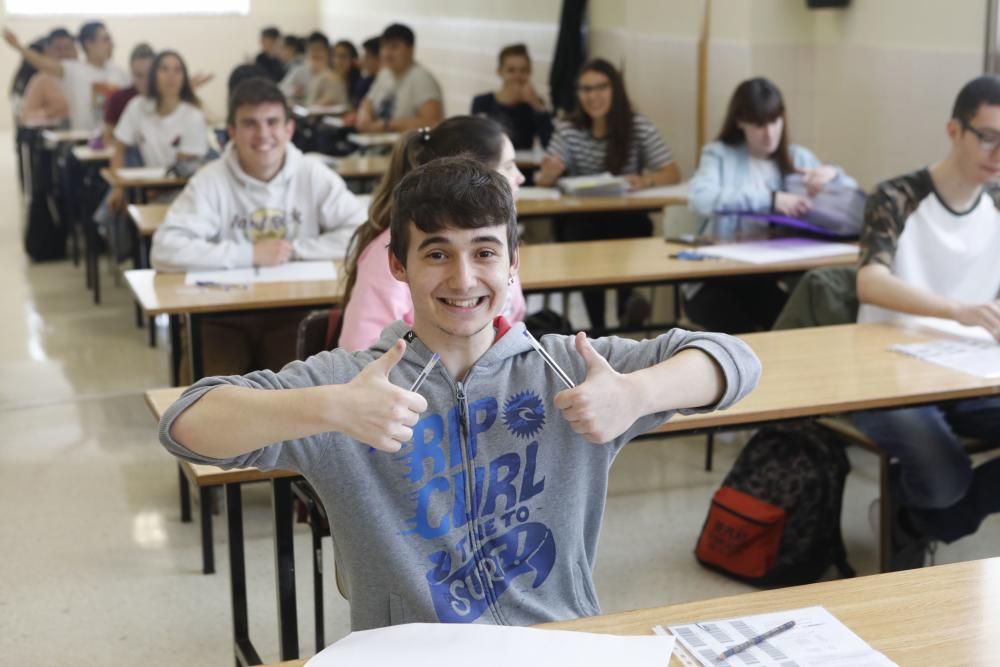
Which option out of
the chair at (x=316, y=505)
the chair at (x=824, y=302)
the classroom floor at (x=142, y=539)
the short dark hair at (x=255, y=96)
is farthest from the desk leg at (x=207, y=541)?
the chair at (x=824, y=302)

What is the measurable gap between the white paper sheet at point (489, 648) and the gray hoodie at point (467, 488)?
21cm

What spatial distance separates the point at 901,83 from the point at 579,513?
3.75 m

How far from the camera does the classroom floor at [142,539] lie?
3.03 m

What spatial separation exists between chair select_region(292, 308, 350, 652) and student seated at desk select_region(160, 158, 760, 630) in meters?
0.75

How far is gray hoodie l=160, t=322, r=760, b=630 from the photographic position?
5.55 feet

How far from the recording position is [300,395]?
1514 millimetres

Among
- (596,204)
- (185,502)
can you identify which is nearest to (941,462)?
(185,502)

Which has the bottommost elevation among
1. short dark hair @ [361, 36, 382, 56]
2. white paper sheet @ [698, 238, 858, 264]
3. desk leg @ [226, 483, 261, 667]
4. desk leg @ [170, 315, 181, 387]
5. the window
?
desk leg @ [226, 483, 261, 667]

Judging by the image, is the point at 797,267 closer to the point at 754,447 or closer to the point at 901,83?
the point at 754,447

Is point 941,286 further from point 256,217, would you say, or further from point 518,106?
point 518,106

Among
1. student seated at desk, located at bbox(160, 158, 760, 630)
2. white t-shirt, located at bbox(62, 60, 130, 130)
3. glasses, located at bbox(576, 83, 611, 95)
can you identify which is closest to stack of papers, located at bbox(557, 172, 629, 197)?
glasses, located at bbox(576, 83, 611, 95)

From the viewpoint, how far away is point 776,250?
4098 mm

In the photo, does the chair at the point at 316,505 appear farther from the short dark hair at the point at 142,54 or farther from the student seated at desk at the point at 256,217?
the short dark hair at the point at 142,54

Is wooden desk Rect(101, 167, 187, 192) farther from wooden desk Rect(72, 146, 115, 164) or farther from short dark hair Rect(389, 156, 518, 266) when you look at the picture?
short dark hair Rect(389, 156, 518, 266)
